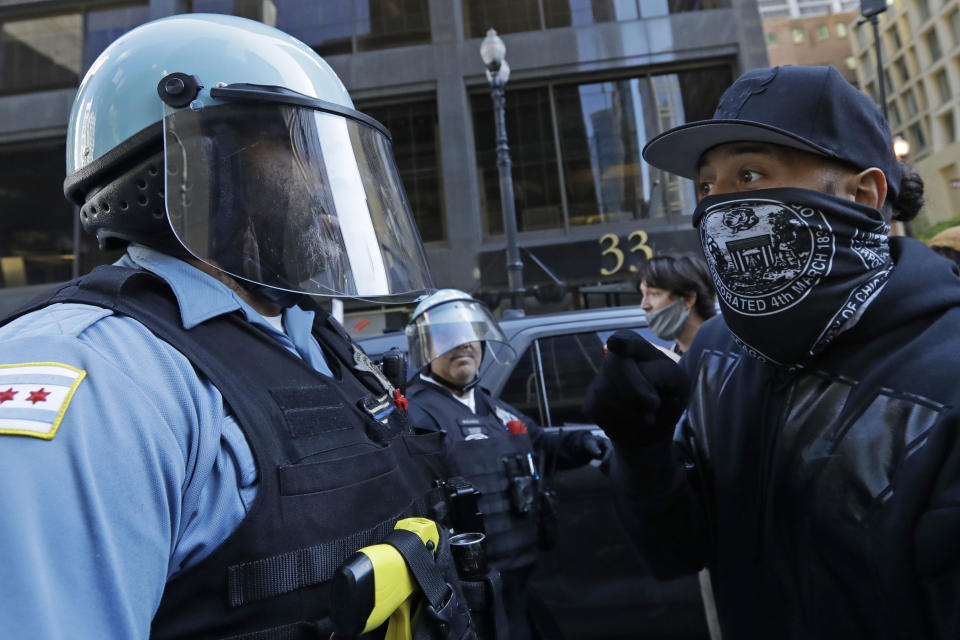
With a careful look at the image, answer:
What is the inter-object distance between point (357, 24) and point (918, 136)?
182ft

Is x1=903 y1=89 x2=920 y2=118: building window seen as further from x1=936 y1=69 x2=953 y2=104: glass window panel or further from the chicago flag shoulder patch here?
the chicago flag shoulder patch

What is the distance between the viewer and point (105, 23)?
1484 cm

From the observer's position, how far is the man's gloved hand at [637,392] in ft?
4.98

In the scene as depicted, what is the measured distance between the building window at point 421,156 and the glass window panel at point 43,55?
698cm

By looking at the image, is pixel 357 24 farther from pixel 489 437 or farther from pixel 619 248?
pixel 489 437

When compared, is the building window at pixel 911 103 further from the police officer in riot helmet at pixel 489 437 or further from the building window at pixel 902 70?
the police officer in riot helmet at pixel 489 437

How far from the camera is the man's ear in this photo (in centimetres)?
143

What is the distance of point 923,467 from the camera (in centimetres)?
114

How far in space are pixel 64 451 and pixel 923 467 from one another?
1331mm

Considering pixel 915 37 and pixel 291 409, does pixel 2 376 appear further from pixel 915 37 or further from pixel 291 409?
pixel 915 37

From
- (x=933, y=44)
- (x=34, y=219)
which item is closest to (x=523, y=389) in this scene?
(x=34, y=219)

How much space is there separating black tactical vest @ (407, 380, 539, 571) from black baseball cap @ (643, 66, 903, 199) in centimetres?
198

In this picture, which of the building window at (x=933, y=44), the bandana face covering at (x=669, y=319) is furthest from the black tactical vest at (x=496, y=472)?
the building window at (x=933, y=44)

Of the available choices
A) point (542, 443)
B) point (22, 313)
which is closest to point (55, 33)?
point (542, 443)
